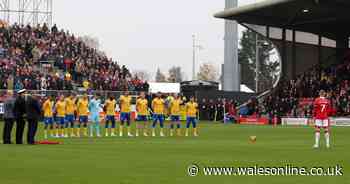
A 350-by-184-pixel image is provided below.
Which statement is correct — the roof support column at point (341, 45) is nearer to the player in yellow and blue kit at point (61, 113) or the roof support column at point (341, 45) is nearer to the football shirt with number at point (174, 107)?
the football shirt with number at point (174, 107)

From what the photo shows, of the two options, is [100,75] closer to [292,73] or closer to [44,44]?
[44,44]

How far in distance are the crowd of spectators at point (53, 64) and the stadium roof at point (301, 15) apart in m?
10.7

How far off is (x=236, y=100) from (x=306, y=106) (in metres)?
12.0

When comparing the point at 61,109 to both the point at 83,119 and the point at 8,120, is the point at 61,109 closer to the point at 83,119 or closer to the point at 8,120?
the point at 83,119

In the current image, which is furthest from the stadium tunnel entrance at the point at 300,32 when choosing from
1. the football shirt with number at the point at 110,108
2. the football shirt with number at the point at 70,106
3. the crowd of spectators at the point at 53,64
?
the football shirt with number at the point at 70,106

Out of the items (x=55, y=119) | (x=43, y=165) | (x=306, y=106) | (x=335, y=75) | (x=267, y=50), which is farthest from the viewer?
(x=267, y=50)

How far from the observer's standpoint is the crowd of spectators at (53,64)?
58312 millimetres

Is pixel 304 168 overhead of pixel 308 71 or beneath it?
beneath

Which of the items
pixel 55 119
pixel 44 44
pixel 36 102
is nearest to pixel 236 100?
pixel 44 44

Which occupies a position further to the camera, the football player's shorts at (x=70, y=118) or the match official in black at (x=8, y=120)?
the football player's shorts at (x=70, y=118)

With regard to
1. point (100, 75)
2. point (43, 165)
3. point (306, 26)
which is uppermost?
point (306, 26)

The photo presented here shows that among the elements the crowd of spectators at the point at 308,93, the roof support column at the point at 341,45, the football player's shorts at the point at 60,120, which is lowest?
the football player's shorts at the point at 60,120

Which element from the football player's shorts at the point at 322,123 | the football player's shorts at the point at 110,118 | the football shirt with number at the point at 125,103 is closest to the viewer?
the football player's shorts at the point at 322,123

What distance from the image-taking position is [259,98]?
7156 cm
